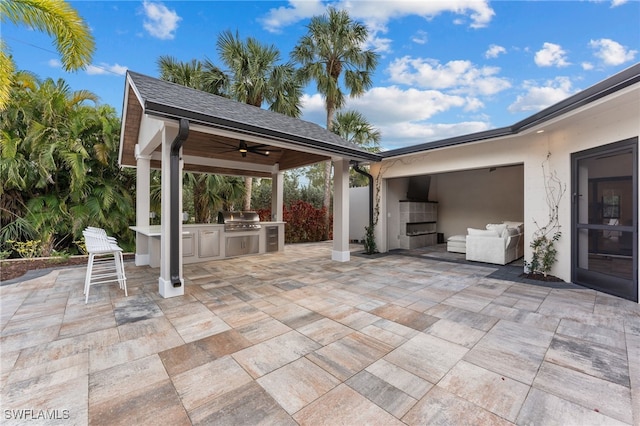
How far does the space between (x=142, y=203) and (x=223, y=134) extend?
3.89 meters

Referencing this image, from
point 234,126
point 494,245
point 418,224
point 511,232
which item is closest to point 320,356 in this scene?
point 234,126

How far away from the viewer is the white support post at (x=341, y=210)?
6953 millimetres

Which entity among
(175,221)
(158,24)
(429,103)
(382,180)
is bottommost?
(175,221)

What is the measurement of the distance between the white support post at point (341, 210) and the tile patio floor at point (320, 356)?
2579 millimetres

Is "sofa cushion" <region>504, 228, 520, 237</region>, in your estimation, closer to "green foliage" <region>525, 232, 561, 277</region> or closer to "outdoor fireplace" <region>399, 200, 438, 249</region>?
"green foliage" <region>525, 232, 561, 277</region>

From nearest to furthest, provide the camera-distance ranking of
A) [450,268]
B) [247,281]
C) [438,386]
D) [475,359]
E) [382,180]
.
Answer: [438,386] → [475,359] → [247,281] → [450,268] → [382,180]

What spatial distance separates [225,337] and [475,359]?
2419 mm

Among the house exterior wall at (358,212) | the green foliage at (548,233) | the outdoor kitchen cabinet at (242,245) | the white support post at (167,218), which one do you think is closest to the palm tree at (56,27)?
the white support post at (167,218)

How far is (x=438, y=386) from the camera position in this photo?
202 cm

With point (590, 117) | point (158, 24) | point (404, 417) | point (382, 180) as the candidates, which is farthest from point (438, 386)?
point (158, 24)

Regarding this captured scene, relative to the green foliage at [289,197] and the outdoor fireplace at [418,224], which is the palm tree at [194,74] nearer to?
the green foliage at [289,197]

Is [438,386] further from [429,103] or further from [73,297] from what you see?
[429,103]

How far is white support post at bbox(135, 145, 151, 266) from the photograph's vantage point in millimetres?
6539

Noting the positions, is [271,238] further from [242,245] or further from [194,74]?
[194,74]
